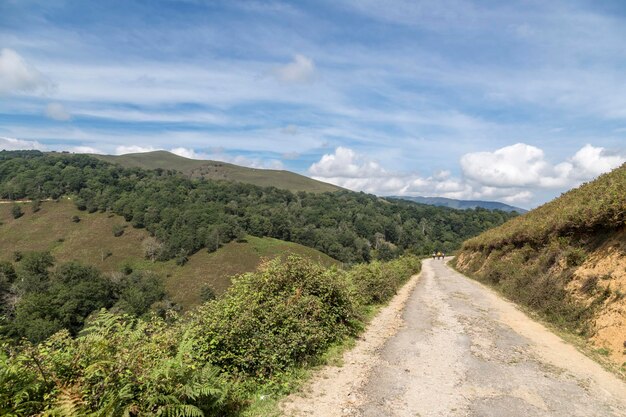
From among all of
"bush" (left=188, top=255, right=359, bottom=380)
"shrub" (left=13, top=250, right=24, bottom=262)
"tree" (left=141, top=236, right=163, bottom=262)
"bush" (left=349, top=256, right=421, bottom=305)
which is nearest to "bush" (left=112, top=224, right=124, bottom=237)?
"tree" (left=141, top=236, right=163, bottom=262)

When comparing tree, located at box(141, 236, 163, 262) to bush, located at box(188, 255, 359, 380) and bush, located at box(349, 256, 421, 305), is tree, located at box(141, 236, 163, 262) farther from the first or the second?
bush, located at box(188, 255, 359, 380)

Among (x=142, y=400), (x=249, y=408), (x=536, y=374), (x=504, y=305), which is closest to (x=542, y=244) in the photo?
(x=504, y=305)

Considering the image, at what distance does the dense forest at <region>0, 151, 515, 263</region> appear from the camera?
5143 inches

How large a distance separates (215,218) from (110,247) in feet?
120

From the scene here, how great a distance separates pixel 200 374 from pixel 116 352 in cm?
147

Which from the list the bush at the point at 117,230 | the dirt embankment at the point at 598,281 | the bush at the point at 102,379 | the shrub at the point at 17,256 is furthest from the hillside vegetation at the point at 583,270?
the bush at the point at 117,230

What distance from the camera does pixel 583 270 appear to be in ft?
47.3

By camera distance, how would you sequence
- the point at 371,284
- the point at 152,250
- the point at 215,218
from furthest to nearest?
the point at 215,218, the point at 152,250, the point at 371,284

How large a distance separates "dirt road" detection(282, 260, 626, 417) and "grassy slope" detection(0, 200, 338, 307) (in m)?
90.0

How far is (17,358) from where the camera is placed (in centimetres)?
498

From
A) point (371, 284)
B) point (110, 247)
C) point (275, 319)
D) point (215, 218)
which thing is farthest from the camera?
point (215, 218)

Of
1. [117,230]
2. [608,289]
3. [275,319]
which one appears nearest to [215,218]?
[117,230]

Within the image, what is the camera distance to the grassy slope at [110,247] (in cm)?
10650

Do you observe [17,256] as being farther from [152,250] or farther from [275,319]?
[275,319]
